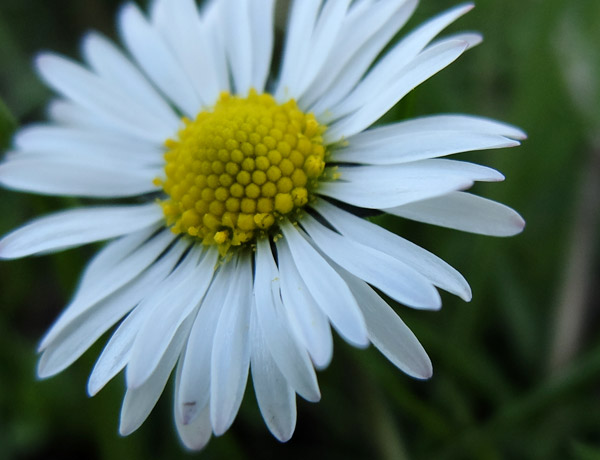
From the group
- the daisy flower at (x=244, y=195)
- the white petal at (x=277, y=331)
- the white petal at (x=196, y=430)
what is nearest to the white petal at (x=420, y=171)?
the daisy flower at (x=244, y=195)

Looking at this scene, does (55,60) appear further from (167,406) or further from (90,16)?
(90,16)

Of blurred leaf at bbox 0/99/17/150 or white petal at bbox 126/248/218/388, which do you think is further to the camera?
blurred leaf at bbox 0/99/17/150

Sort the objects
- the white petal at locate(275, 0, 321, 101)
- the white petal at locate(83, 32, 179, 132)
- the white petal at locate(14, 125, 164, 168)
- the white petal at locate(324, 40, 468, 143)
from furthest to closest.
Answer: the white petal at locate(83, 32, 179, 132) → the white petal at locate(14, 125, 164, 168) → the white petal at locate(275, 0, 321, 101) → the white petal at locate(324, 40, 468, 143)

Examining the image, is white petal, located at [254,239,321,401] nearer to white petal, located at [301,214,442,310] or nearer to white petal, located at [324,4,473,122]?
white petal, located at [301,214,442,310]

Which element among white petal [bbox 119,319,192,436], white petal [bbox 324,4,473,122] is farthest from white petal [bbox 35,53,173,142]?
white petal [bbox 119,319,192,436]

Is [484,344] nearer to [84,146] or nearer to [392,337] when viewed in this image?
[392,337]

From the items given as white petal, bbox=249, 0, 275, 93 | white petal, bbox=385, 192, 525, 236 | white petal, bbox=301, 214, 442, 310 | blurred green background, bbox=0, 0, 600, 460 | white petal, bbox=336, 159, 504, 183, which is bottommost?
blurred green background, bbox=0, 0, 600, 460

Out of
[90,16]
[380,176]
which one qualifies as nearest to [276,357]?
[380,176]
